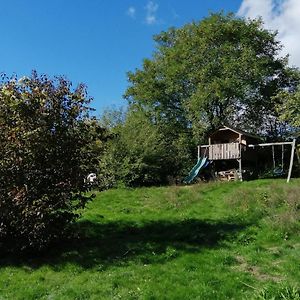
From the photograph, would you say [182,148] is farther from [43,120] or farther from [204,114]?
[43,120]

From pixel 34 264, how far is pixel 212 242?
215 inches

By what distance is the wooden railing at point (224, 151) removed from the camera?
33.0 m

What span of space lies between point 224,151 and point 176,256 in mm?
21617

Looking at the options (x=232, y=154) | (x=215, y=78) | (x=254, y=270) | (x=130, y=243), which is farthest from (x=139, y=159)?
(x=254, y=270)

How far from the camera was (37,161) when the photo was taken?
13.6 meters

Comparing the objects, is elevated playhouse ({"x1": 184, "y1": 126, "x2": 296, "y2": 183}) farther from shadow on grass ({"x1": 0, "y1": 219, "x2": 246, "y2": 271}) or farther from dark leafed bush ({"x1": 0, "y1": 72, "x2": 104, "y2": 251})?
dark leafed bush ({"x1": 0, "y1": 72, "x2": 104, "y2": 251})

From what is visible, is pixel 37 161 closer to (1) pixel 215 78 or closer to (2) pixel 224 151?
(2) pixel 224 151

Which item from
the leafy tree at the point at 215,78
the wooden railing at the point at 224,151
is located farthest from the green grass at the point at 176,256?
the leafy tree at the point at 215,78

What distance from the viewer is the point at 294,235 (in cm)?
1414

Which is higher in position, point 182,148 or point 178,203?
point 182,148

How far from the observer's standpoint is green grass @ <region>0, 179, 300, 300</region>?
10.5 meters

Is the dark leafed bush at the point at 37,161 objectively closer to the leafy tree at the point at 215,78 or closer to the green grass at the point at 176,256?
the green grass at the point at 176,256

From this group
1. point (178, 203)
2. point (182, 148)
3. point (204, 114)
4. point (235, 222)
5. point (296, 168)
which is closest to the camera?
point (235, 222)

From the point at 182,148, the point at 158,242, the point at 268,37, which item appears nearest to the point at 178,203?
the point at 158,242
